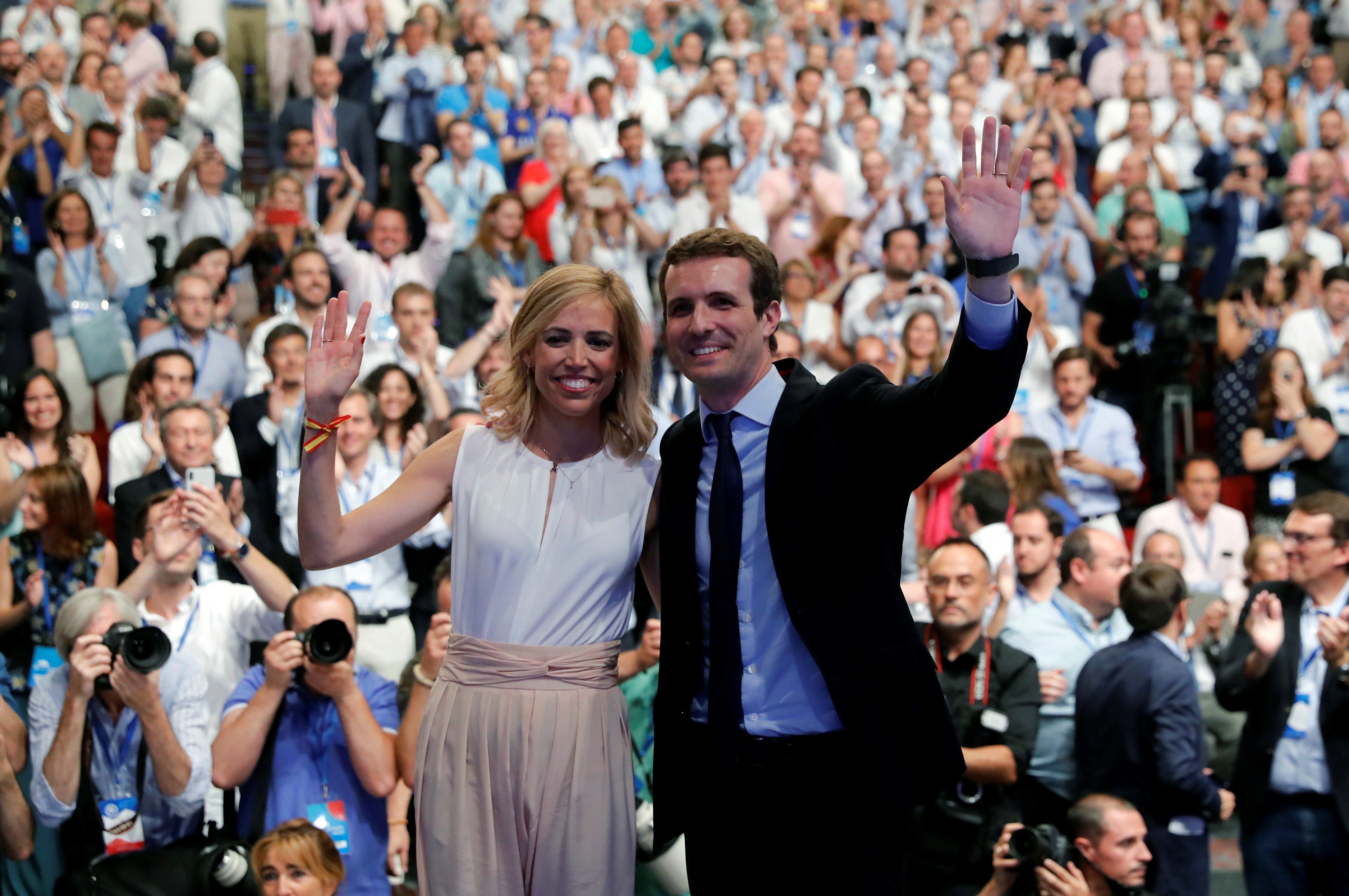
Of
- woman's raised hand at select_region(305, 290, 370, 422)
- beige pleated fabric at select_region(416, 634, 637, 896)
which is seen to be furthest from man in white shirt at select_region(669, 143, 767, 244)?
beige pleated fabric at select_region(416, 634, 637, 896)

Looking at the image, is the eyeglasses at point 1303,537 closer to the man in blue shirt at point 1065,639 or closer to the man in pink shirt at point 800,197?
the man in blue shirt at point 1065,639

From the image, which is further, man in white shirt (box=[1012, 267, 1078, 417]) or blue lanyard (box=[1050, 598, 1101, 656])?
man in white shirt (box=[1012, 267, 1078, 417])

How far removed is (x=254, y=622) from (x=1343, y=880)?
141 inches

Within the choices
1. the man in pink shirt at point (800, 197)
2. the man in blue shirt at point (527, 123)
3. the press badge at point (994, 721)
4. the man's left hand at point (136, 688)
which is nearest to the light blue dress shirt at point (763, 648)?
the press badge at point (994, 721)

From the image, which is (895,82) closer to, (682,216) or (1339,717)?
(682,216)

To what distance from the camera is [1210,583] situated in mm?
6836

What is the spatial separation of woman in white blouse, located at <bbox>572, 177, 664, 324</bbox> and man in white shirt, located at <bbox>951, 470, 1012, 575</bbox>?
257 cm

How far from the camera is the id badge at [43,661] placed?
4824 millimetres

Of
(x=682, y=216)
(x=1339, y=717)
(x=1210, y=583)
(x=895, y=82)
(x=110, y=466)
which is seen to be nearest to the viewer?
(x=1339, y=717)

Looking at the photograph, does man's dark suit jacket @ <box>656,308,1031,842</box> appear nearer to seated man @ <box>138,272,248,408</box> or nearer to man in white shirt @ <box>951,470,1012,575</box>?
man in white shirt @ <box>951,470,1012,575</box>

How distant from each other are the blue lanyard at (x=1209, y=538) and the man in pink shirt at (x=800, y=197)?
2.85m

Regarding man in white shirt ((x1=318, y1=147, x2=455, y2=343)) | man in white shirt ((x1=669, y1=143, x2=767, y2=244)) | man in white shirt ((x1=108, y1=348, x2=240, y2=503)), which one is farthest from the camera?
man in white shirt ((x1=669, y1=143, x2=767, y2=244))

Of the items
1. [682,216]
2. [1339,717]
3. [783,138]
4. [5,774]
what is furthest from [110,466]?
[783,138]

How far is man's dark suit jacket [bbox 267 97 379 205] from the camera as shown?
29.9ft
